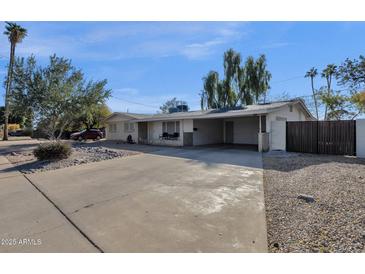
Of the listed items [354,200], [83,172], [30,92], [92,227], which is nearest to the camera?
[92,227]

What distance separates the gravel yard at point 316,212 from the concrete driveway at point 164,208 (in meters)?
0.28

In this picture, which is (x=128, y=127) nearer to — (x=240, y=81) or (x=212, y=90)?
(x=212, y=90)

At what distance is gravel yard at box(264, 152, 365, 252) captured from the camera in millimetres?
2799

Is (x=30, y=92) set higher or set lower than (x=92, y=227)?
higher

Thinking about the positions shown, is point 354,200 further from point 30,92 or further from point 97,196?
point 30,92

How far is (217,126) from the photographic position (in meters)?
18.6

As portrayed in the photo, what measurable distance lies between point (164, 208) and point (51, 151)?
764 cm

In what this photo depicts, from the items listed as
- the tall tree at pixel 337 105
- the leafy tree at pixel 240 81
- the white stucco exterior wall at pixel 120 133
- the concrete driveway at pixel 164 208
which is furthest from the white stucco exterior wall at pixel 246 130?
the concrete driveway at pixel 164 208

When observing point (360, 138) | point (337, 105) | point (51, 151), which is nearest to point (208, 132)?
point (360, 138)

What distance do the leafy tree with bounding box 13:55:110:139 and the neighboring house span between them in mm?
5840

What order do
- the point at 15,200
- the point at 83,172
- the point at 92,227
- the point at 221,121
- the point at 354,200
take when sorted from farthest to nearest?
the point at 221,121 < the point at 83,172 < the point at 15,200 < the point at 354,200 < the point at 92,227

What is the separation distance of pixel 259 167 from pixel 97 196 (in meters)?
5.63

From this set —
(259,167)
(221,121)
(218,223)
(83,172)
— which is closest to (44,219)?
(218,223)
